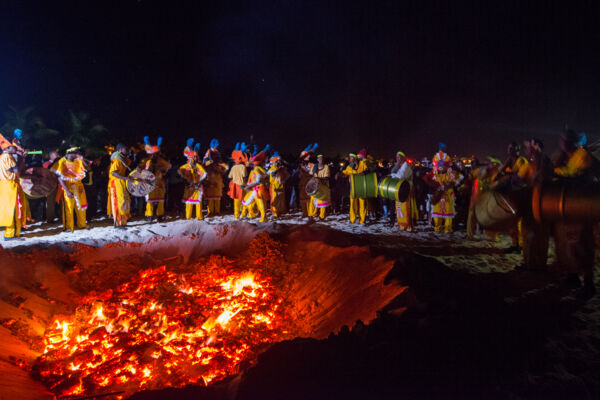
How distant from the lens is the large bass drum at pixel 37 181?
707cm

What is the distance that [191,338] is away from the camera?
332cm

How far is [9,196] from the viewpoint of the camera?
6.71 m

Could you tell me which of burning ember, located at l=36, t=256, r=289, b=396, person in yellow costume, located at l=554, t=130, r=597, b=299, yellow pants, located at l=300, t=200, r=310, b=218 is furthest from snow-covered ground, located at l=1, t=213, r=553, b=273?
burning ember, located at l=36, t=256, r=289, b=396

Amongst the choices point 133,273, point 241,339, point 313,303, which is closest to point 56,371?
point 241,339

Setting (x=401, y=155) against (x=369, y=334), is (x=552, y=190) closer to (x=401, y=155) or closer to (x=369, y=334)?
(x=369, y=334)

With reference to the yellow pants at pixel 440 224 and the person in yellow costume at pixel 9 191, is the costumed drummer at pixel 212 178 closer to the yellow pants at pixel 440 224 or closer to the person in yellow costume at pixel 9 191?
the person in yellow costume at pixel 9 191

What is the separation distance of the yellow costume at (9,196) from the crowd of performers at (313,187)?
0.02 metres

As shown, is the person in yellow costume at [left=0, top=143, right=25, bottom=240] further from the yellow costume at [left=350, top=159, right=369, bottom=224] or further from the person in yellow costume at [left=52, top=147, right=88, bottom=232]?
the yellow costume at [left=350, top=159, right=369, bottom=224]

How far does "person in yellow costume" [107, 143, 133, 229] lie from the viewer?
7633mm

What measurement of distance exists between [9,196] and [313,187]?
6736mm

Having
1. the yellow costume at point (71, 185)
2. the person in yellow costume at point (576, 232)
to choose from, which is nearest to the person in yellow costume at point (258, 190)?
the yellow costume at point (71, 185)

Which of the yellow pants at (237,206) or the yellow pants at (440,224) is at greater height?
the yellow pants at (237,206)

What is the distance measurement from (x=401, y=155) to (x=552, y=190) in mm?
4823

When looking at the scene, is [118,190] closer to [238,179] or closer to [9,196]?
[9,196]
